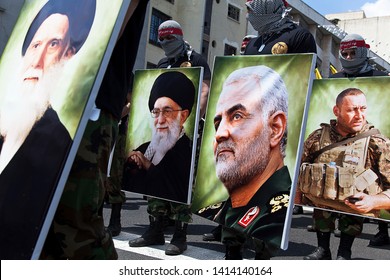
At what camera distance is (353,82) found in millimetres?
3918

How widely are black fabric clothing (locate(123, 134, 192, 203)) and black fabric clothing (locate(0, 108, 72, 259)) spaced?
83.4 inches

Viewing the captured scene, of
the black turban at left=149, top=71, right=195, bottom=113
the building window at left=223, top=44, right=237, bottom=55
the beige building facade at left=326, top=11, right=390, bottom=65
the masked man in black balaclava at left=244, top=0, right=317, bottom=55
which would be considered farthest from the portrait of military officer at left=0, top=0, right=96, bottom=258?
the beige building facade at left=326, top=11, right=390, bottom=65

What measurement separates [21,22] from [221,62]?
1.26 metres

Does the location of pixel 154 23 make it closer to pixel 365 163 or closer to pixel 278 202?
pixel 365 163

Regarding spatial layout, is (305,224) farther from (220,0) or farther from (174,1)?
(220,0)

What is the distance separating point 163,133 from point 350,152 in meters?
1.36

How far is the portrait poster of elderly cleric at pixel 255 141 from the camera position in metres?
2.71

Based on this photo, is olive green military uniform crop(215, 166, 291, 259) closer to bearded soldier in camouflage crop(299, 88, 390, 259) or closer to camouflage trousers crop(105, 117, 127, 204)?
bearded soldier in camouflage crop(299, 88, 390, 259)

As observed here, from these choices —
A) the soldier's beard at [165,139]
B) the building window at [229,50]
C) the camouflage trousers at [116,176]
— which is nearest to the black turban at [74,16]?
the soldier's beard at [165,139]

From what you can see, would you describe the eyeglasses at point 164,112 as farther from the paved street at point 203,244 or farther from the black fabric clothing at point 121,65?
the black fabric clothing at point 121,65

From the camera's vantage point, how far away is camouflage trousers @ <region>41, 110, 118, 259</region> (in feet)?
5.94

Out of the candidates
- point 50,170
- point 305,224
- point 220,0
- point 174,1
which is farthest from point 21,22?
point 220,0

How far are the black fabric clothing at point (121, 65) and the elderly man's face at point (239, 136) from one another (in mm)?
946

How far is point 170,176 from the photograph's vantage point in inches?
156
